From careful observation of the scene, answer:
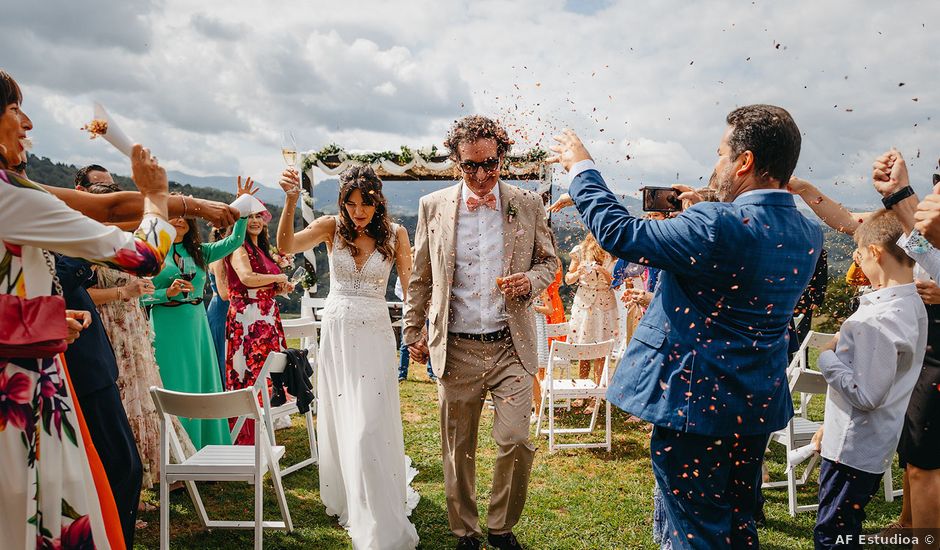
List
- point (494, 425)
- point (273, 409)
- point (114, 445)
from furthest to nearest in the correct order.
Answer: point (273, 409) → point (494, 425) → point (114, 445)

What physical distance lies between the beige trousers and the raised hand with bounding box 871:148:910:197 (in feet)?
7.22

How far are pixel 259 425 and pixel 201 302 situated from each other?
6.99ft

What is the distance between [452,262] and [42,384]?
2361 millimetres

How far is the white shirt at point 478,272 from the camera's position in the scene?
4102 millimetres

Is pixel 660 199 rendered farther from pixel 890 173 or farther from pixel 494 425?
pixel 494 425

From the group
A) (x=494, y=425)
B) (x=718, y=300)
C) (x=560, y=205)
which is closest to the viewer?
(x=718, y=300)

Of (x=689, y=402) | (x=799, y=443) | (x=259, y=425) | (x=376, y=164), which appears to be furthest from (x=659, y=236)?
(x=376, y=164)

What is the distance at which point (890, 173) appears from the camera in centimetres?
323

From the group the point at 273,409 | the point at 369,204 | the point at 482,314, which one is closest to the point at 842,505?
the point at 482,314

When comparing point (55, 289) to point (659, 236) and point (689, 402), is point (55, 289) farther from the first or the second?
point (689, 402)

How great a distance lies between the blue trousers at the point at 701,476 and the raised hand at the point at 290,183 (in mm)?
2682

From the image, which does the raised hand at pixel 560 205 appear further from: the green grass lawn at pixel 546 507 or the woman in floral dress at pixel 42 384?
the woman in floral dress at pixel 42 384

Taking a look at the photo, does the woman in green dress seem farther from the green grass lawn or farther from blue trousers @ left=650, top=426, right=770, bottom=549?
blue trousers @ left=650, top=426, right=770, bottom=549

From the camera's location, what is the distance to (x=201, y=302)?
5.64 m
